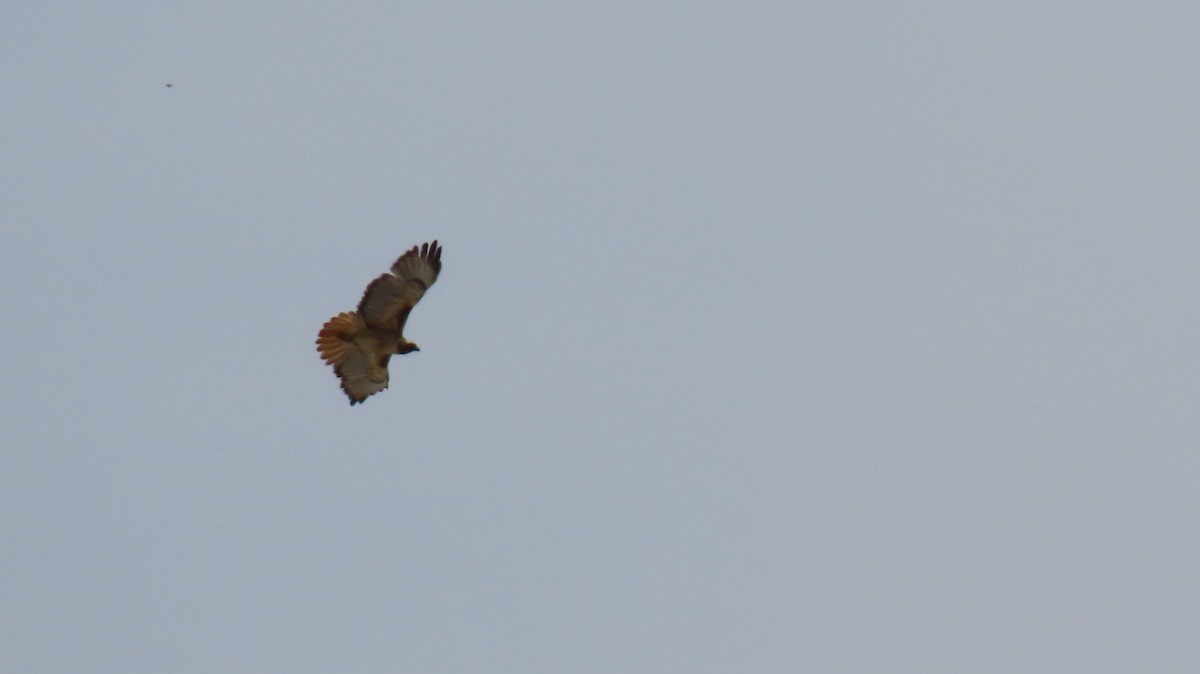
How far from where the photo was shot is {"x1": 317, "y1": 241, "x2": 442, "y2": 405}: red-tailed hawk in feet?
99.1

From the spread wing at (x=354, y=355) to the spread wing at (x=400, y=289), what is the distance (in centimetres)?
28

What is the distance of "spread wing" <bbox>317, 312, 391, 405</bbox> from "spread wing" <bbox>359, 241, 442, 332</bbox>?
28cm

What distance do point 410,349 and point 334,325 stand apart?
1.06 metres

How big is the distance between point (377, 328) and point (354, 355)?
0.71m

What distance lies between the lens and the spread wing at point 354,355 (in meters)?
31.1

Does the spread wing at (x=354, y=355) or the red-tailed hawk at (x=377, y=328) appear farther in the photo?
the spread wing at (x=354, y=355)

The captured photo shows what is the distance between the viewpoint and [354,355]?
31.6 metres

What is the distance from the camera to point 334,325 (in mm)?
31188

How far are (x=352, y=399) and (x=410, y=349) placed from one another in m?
1.24

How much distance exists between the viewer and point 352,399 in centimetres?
3197

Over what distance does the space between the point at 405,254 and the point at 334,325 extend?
174 cm

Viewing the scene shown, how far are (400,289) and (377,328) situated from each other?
86 cm

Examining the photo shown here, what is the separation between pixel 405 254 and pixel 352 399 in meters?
2.80

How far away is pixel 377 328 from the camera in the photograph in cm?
3106
